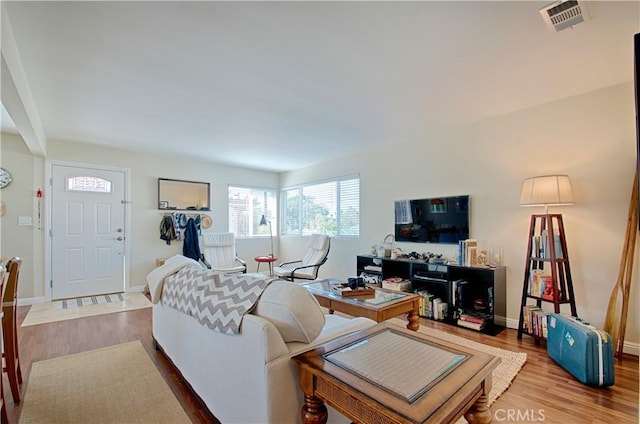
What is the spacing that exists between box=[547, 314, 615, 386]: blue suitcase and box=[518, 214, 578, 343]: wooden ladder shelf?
376mm

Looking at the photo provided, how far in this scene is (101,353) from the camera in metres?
2.56

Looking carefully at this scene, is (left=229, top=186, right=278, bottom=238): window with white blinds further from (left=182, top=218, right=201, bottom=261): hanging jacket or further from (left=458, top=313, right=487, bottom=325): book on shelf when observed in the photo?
(left=458, top=313, right=487, bottom=325): book on shelf

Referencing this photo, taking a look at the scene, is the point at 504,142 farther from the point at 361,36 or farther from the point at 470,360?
the point at 470,360

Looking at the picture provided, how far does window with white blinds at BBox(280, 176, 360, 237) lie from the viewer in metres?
5.07

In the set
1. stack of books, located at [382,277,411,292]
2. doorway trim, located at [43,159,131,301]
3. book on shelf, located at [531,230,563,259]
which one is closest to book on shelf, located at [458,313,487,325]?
stack of books, located at [382,277,411,292]

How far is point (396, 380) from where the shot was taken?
1056mm

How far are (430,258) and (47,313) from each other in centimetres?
494

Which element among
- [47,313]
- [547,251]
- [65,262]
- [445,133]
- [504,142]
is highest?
[445,133]

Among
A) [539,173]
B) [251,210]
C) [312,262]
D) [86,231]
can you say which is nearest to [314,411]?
[539,173]

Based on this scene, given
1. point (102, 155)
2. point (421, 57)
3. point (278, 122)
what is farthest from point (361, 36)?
point (102, 155)

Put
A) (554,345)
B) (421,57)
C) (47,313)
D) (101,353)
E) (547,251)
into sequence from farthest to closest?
(47,313) → (547,251) → (101,353) → (554,345) → (421,57)

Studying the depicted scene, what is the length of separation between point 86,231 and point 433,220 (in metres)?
5.21

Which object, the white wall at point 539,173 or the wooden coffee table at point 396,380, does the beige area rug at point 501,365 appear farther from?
the white wall at point 539,173

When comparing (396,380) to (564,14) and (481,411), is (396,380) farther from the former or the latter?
(564,14)
